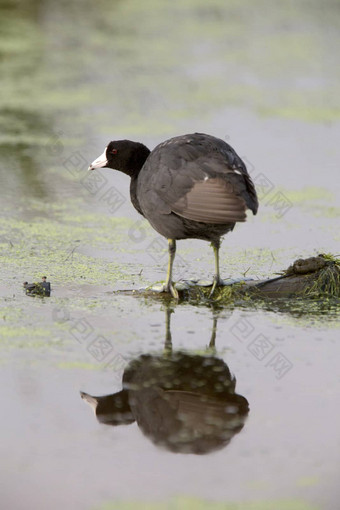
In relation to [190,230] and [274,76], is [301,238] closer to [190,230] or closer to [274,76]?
[190,230]

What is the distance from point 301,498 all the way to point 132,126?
7.41 m

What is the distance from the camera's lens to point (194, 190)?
5.31m

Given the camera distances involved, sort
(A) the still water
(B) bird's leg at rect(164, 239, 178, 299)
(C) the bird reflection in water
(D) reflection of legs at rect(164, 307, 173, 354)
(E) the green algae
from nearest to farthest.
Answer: (E) the green algae, (A) the still water, (C) the bird reflection in water, (D) reflection of legs at rect(164, 307, 173, 354), (B) bird's leg at rect(164, 239, 178, 299)

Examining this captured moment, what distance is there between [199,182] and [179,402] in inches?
65.4

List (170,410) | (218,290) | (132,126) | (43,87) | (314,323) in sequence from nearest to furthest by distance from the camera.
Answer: (170,410)
(314,323)
(218,290)
(132,126)
(43,87)

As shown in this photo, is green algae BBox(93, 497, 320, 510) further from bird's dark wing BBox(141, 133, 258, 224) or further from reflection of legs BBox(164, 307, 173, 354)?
bird's dark wing BBox(141, 133, 258, 224)

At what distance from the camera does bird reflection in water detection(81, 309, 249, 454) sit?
3746mm

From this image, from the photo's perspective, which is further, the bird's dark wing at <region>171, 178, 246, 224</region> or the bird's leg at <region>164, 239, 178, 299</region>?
the bird's leg at <region>164, 239, 178, 299</region>

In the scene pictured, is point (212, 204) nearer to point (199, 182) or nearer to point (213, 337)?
point (199, 182)

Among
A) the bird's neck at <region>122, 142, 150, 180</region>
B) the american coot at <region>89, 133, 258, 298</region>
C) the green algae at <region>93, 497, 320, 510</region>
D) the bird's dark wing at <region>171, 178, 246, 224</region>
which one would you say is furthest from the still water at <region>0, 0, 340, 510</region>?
the bird's neck at <region>122, 142, 150, 180</region>

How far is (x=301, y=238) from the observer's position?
715 cm

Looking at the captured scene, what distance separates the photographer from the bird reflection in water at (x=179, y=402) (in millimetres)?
3746

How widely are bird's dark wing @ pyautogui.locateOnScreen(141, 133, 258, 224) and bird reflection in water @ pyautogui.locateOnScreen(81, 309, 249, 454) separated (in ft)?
3.00

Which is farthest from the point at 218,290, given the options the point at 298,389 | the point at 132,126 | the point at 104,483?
the point at 132,126
